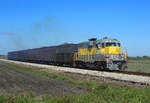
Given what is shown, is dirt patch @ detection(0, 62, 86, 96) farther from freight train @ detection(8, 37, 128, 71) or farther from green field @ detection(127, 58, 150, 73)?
green field @ detection(127, 58, 150, 73)

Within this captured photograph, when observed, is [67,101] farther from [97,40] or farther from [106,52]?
[97,40]

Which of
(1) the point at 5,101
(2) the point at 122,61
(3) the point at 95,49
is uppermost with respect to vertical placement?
(3) the point at 95,49

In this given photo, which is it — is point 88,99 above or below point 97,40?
below

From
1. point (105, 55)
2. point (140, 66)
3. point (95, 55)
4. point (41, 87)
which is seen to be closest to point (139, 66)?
point (140, 66)

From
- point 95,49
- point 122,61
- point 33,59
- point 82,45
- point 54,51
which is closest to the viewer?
point 122,61

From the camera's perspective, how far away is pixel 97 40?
914 inches

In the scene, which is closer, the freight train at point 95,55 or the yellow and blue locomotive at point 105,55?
the yellow and blue locomotive at point 105,55

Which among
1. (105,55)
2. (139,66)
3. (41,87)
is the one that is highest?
(105,55)

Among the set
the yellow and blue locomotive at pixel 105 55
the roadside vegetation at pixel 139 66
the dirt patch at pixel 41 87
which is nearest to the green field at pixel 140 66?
the roadside vegetation at pixel 139 66

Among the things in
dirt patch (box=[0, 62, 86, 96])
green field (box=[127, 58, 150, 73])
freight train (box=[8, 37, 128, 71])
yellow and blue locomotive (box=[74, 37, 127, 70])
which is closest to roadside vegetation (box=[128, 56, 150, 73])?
green field (box=[127, 58, 150, 73])

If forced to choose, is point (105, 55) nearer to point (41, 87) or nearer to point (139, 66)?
point (41, 87)

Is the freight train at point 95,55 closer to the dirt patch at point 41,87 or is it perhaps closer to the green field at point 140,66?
the green field at point 140,66

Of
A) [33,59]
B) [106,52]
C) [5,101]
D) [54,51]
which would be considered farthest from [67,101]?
[33,59]

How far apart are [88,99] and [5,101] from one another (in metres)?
3.02
